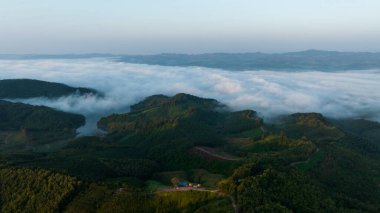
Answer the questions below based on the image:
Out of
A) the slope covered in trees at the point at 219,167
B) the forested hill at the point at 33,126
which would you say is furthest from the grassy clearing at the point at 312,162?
the forested hill at the point at 33,126

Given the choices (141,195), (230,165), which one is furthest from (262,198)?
(230,165)

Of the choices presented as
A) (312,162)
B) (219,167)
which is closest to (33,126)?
(219,167)

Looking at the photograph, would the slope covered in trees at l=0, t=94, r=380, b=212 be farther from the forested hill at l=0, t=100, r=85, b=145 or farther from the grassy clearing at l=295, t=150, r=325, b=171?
the forested hill at l=0, t=100, r=85, b=145

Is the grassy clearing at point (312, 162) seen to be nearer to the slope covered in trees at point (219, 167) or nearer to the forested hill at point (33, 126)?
the slope covered in trees at point (219, 167)

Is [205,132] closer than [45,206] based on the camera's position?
No

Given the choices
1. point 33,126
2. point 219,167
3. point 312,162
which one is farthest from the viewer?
point 33,126

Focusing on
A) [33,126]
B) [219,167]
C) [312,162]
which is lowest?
[33,126]

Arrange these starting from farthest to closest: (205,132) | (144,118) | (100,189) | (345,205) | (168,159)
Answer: (144,118)
(205,132)
(168,159)
(345,205)
(100,189)

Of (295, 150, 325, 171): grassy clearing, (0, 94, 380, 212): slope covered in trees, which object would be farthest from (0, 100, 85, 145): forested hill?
(295, 150, 325, 171): grassy clearing

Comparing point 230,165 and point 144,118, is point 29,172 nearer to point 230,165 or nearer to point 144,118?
point 230,165

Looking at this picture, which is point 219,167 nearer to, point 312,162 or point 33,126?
point 312,162

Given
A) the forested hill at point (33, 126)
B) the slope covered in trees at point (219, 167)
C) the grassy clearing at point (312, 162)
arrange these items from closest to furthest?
the slope covered in trees at point (219, 167) < the grassy clearing at point (312, 162) < the forested hill at point (33, 126)
